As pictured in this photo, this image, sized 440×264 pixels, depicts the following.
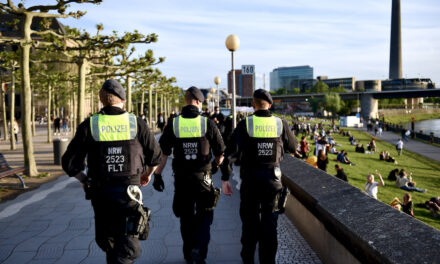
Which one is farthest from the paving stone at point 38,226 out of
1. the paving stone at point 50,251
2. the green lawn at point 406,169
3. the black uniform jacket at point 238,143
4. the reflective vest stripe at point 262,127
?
the green lawn at point 406,169

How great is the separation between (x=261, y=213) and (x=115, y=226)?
→ 5.38 feet

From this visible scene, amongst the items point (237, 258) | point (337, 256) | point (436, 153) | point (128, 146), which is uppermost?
point (128, 146)

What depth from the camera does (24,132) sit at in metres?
10.7

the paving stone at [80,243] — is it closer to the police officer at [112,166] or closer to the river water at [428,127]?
the police officer at [112,166]

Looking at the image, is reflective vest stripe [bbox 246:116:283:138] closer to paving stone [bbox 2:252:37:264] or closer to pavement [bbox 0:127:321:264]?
pavement [bbox 0:127:321:264]

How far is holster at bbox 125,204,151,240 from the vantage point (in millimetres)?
3057

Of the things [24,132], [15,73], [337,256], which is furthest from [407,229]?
[15,73]

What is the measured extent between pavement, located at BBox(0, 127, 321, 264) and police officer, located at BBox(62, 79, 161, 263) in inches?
52.9

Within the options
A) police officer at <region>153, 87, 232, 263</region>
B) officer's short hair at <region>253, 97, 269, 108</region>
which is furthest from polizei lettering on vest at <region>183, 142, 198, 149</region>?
officer's short hair at <region>253, 97, 269, 108</region>

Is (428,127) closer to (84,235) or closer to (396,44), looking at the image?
(396,44)

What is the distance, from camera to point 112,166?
316 cm

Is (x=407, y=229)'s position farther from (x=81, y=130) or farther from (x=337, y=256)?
(x=81, y=130)

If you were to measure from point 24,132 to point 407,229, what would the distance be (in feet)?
35.5

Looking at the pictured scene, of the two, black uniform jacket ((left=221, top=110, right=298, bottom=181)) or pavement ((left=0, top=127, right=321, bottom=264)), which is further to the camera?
pavement ((left=0, top=127, right=321, bottom=264))
